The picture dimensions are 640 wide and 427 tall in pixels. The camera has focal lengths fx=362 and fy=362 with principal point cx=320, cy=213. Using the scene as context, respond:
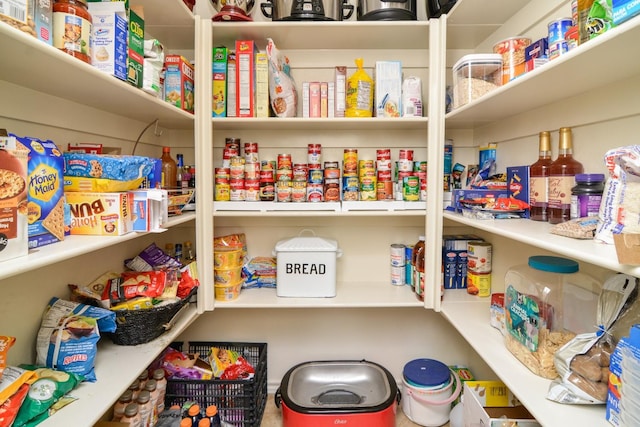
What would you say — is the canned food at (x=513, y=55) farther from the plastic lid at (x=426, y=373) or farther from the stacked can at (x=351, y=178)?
the plastic lid at (x=426, y=373)

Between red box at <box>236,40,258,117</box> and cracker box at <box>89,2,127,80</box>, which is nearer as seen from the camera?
cracker box at <box>89,2,127,80</box>

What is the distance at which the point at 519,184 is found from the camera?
1386 mm

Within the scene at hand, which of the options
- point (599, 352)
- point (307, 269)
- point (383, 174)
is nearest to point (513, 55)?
point (383, 174)

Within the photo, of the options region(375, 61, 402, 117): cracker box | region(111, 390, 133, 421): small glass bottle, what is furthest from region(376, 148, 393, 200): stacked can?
region(111, 390, 133, 421): small glass bottle

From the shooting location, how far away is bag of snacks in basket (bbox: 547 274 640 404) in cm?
89

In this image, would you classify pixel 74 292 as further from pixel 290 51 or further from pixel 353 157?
pixel 290 51

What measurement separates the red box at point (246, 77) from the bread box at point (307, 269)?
2.29ft

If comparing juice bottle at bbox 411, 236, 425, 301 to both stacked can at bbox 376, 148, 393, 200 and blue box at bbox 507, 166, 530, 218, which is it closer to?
stacked can at bbox 376, 148, 393, 200

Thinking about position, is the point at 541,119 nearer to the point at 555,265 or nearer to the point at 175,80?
the point at 555,265

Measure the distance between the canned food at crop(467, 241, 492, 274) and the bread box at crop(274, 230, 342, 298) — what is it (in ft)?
2.18

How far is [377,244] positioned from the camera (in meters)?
2.07

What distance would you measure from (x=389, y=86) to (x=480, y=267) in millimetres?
984

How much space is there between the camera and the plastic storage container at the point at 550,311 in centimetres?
108

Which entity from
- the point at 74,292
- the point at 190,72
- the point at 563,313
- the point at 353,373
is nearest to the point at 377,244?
the point at 353,373
